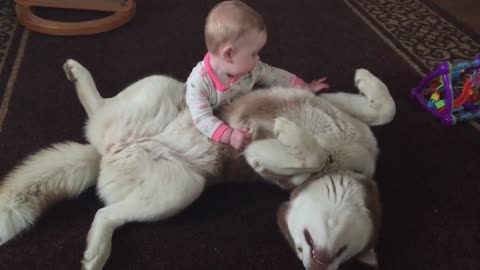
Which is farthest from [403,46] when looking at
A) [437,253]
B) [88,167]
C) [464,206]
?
[88,167]

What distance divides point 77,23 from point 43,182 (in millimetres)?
1125

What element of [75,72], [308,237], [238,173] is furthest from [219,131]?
[75,72]

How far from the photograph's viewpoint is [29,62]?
6.07 ft

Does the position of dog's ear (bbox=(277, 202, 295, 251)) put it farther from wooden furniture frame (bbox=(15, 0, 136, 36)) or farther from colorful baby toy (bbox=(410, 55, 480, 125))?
wooden furniture frame (bbox=(15, 0, 136, 36))

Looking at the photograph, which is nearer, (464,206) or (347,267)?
(347,267)

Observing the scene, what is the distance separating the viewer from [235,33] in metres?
1.19

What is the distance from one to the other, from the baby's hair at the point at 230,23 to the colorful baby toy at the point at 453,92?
2.83 ft

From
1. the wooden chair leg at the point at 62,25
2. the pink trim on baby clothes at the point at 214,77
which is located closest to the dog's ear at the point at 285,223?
the pink trim on baby clothes at the point at 214,77

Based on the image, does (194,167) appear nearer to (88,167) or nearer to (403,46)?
(88,167)

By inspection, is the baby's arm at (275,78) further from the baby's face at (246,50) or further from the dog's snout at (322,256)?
the dog's snout at (322,256)

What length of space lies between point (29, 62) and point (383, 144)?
1.51 meters

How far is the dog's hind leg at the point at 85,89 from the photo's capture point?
146cm

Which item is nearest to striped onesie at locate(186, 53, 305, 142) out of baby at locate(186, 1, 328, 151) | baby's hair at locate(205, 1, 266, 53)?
baby at locate(186, 1, 328, 151)

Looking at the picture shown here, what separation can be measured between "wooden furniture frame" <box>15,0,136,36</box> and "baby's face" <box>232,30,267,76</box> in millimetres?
1101
